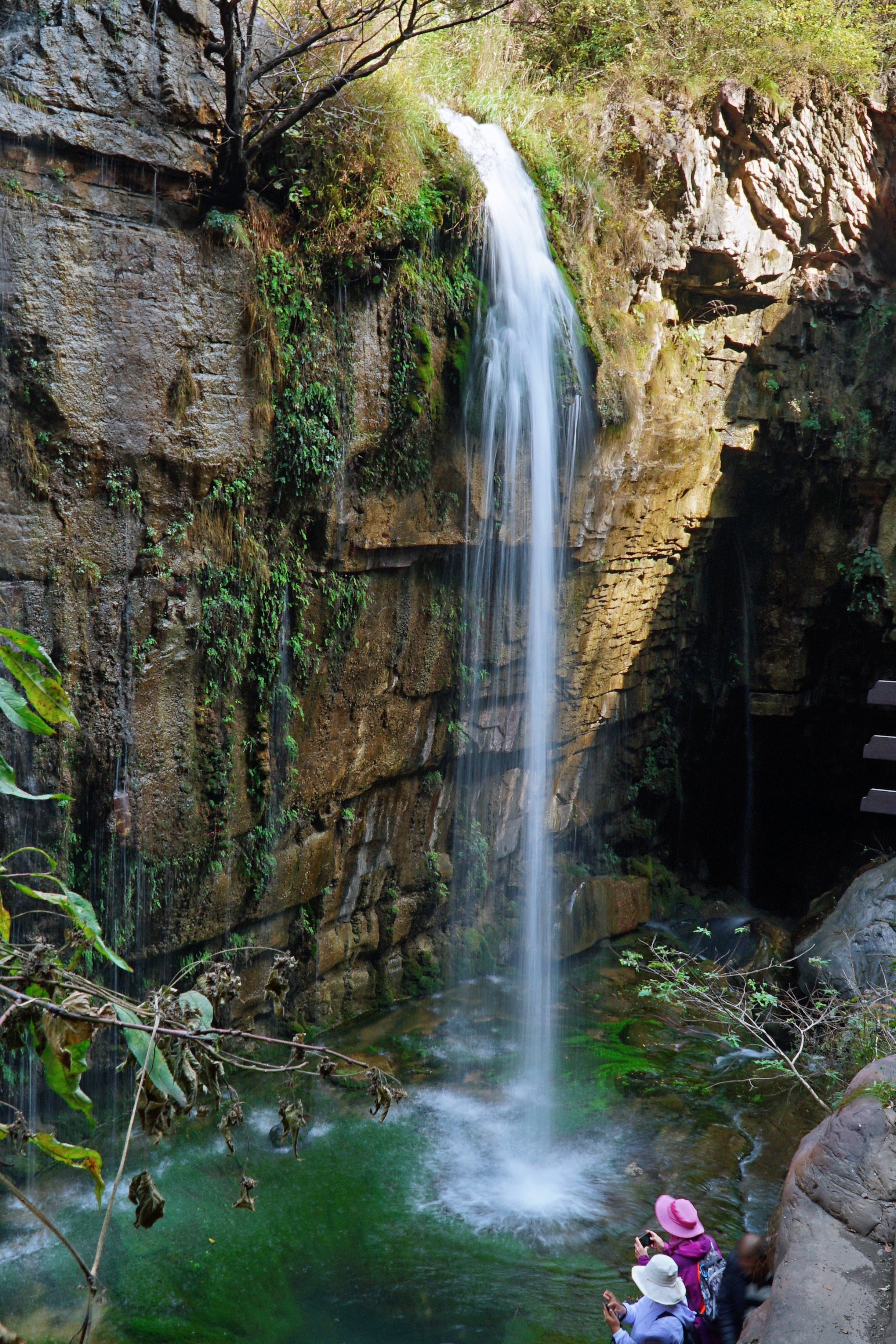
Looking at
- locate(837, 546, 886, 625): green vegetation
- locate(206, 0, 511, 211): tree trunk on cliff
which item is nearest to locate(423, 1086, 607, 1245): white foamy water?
locate(206, 0, 511, 211): tree trunk on cliff

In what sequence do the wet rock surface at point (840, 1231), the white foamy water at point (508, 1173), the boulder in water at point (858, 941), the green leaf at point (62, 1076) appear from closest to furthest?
the green leaf at point (62, 1076), the wet rock surface at point (840, 1231), the white foamy water at point (508, 1173), the boulder in water at point (858, 941)

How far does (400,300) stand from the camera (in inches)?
285

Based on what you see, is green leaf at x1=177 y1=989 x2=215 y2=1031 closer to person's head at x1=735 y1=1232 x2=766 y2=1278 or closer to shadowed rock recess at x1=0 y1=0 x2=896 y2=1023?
person's head at x1=735 y1=1232 x2=766 y2=1278

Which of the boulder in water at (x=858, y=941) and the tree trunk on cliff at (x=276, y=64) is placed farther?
the boulder in water at (x=858, y=941)

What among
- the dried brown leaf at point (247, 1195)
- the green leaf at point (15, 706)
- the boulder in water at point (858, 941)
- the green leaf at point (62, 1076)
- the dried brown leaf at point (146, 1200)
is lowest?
the boulder in water at point (858, 941)

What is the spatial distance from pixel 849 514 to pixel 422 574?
6541mm

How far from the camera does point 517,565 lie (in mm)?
8703

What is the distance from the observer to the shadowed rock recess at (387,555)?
226 inches

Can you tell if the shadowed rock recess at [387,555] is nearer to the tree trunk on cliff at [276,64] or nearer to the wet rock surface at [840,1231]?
the tree trunk on cliff at [276,64]

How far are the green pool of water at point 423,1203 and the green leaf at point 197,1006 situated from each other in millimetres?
3953

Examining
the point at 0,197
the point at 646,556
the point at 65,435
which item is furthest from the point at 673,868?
the point at 0,197

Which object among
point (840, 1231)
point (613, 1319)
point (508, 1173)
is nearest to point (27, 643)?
point (613, 1319)

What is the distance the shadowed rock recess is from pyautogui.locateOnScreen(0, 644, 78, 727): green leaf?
12.1 ft

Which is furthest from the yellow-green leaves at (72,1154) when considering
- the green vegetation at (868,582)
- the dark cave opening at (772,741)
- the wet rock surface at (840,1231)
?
the green vegetation at (868,582)
